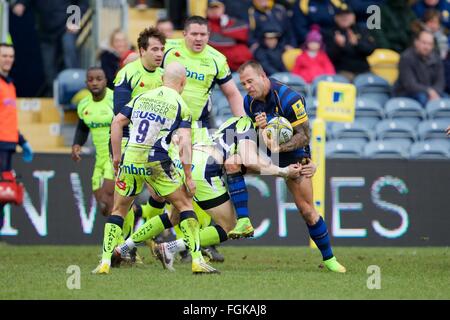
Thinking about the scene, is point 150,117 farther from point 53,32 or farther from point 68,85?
point 53,32

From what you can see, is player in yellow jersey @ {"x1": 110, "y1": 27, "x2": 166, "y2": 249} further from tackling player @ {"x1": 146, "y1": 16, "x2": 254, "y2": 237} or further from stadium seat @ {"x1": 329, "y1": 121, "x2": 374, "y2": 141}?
stadium seat @ {"x1": 329, "y1": 121, "x2": 374, "y2": 141}

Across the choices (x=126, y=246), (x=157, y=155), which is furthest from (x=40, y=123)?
(x=157, y=155)

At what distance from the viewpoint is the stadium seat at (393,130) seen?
1870 cm

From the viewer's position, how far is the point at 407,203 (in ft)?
56.9

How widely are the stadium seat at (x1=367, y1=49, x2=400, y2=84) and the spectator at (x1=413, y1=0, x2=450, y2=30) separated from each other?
151 cm

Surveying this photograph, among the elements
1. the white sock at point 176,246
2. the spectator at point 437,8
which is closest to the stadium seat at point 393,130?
the spectator at point 437,8

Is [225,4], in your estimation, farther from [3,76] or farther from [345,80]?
[3,76]

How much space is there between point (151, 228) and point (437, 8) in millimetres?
10750

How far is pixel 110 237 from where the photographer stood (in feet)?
38.7

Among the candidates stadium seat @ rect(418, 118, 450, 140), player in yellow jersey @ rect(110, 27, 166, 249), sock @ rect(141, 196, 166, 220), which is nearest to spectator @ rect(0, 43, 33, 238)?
sock @ rect(141, 196, 166, 220)

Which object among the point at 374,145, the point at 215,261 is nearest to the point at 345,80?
the point at 374,145

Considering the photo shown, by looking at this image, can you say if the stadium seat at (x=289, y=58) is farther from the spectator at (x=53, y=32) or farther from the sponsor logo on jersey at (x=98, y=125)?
the sponsor logo on jersey at (x=98, y=125)

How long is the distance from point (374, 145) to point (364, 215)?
148cm

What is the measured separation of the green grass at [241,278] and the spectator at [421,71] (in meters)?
4.49
